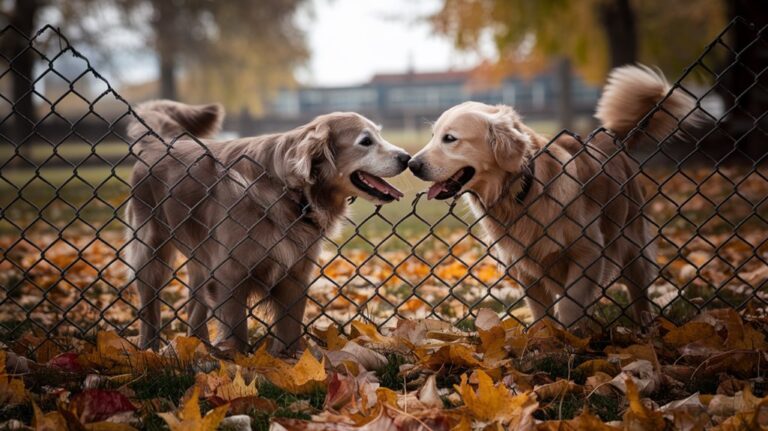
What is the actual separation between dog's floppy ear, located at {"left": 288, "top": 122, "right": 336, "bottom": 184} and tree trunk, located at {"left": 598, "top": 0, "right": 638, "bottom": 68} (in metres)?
14.6

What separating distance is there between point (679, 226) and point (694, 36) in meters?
18.9

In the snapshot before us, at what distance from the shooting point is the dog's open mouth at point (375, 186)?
3.77m

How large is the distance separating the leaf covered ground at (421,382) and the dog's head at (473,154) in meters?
0.79

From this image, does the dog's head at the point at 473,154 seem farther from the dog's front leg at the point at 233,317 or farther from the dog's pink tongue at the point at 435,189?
the dog's front leg at the point at 233,317

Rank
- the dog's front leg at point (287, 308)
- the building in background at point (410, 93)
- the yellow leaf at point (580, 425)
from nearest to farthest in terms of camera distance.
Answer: the yellow leaf at point (580, 425) → the dog's front leg at point (287, 308) → the building in background at point (410, 93)

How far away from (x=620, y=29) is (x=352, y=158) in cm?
1511

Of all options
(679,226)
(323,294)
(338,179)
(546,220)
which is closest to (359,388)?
(338,179)

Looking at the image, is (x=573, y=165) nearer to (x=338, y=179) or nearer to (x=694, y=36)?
(x=338, y=179)

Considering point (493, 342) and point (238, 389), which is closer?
point (238, 389)

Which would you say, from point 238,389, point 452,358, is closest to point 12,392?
point 238,389

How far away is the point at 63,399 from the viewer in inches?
102

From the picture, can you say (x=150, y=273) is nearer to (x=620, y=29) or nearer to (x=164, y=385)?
(x=164, y=385)

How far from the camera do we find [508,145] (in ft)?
12.2

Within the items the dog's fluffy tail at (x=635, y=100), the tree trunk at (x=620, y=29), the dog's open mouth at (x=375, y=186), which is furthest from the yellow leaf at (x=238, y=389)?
the tree trunk at (x=620, y=29)
